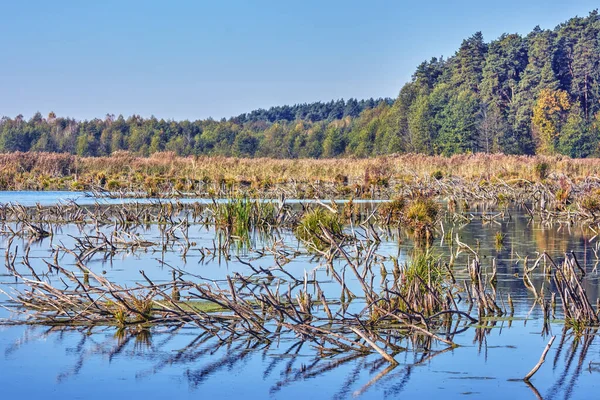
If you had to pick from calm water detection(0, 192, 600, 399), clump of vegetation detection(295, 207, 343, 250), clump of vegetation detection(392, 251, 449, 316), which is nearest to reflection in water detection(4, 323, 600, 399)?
calm water detection(0, 192, 600, 399)

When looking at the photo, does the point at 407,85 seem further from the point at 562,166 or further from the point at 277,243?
the point at 277,243

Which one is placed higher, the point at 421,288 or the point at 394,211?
the point at 394,211

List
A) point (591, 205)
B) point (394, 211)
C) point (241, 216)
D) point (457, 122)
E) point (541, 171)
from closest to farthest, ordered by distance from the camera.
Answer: point (241, 216)
point (394, 211)
point (591, 205)
point (541, 171)
point (457, 122)

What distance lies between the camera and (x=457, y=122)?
262ft

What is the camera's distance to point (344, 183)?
A: 37906 millimetres

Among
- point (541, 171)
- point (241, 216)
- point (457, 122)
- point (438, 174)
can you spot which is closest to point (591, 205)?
point (241, 216)

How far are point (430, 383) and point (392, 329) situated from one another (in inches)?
57.5

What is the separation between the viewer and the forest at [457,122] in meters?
80.4

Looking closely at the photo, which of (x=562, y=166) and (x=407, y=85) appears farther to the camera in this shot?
(x=407, y=85)

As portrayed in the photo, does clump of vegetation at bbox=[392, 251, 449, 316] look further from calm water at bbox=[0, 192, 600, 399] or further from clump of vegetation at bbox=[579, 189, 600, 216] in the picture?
clump of vegetation at bbox=[579, 189, 600, 216]

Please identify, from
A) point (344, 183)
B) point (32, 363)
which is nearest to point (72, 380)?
point (32, 363)

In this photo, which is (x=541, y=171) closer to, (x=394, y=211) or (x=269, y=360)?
(x=394, y=211)

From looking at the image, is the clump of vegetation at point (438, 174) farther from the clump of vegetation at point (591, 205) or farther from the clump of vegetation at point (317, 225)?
the clump of vegetation at point (317, 225)

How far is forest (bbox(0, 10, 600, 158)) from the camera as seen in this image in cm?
8038
